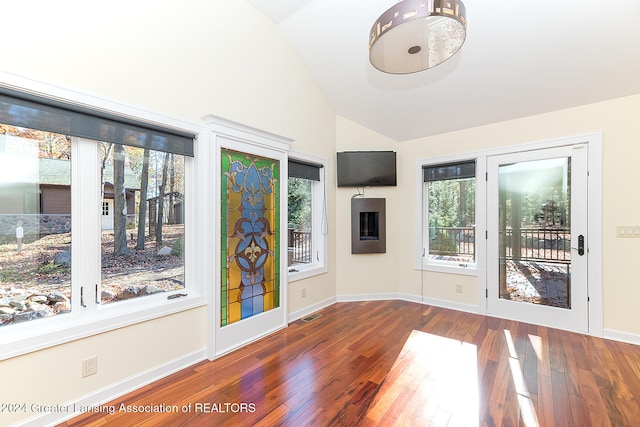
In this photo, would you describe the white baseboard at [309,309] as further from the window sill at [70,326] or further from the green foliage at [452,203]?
the green foliage at [452,203]

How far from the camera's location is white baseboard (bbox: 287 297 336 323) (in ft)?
11.9

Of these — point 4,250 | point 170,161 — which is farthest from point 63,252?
point 170,161

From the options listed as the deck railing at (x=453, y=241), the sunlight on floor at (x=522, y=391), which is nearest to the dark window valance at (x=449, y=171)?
the deck railing at (x=453, y=241)

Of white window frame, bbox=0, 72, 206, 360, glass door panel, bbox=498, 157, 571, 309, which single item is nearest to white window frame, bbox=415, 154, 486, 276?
glass door panel, bbox=498, 157, 571, 309

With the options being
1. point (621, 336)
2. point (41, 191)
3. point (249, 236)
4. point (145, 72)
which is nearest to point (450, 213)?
point (621, 336)

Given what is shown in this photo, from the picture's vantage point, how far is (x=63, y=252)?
1.97m

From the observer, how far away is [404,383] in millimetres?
2229

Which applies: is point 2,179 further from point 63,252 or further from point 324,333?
point 324,333

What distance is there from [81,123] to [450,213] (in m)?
4.39

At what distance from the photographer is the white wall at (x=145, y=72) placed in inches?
68.4

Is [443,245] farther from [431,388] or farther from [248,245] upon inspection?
[248,245]

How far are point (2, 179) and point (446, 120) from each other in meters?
4.52

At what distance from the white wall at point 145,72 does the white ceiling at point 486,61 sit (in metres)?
0.63

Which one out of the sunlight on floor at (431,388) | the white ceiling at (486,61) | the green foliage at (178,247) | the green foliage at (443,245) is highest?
the white ceiling at (486,61)
